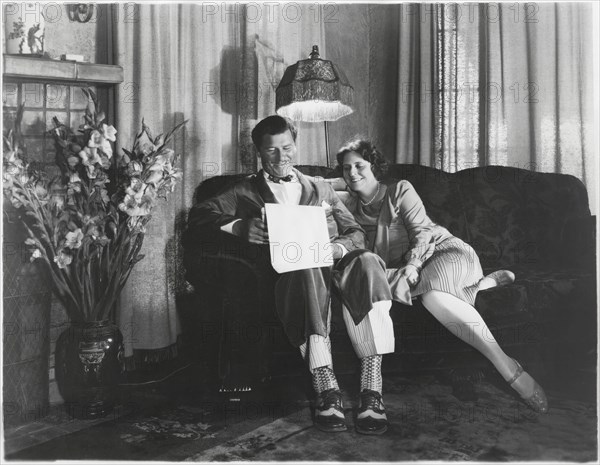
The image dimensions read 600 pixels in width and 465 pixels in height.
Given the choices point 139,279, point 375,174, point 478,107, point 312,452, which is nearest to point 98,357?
point 139,279

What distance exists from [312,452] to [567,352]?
1030mm

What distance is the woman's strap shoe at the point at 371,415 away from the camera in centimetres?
184

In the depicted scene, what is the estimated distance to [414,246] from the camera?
82.6 inches

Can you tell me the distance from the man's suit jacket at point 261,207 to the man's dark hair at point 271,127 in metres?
0.14

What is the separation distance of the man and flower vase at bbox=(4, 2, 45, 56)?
33.1 inches

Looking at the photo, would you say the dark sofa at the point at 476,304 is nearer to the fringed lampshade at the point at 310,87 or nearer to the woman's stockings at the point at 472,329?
the woman's stockings at the point at 472,329

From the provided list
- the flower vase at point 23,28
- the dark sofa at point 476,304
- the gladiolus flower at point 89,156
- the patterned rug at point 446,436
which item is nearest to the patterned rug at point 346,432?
the patterned rug at point 446,436

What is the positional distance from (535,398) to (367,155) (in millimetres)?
1057

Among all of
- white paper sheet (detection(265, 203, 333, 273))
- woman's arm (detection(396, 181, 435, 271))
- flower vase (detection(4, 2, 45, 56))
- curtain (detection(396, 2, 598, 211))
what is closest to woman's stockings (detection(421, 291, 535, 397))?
woman's arm (detection(396, 181, 435, 271))

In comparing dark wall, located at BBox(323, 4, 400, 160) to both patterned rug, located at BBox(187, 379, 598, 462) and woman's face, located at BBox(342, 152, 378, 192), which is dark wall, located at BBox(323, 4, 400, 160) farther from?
patterned rug, located at BBox(187, 379, 598, 462)

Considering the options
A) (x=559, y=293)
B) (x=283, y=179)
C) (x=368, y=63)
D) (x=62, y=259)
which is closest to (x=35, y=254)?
(x=62, y=259)

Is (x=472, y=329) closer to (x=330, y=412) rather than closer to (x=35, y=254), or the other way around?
(x=330, y=412)

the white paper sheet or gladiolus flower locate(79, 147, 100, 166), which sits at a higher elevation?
gladiolus flower locate(79, 147, 100, 166)

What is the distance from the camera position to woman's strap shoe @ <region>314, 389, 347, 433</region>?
186 cm
